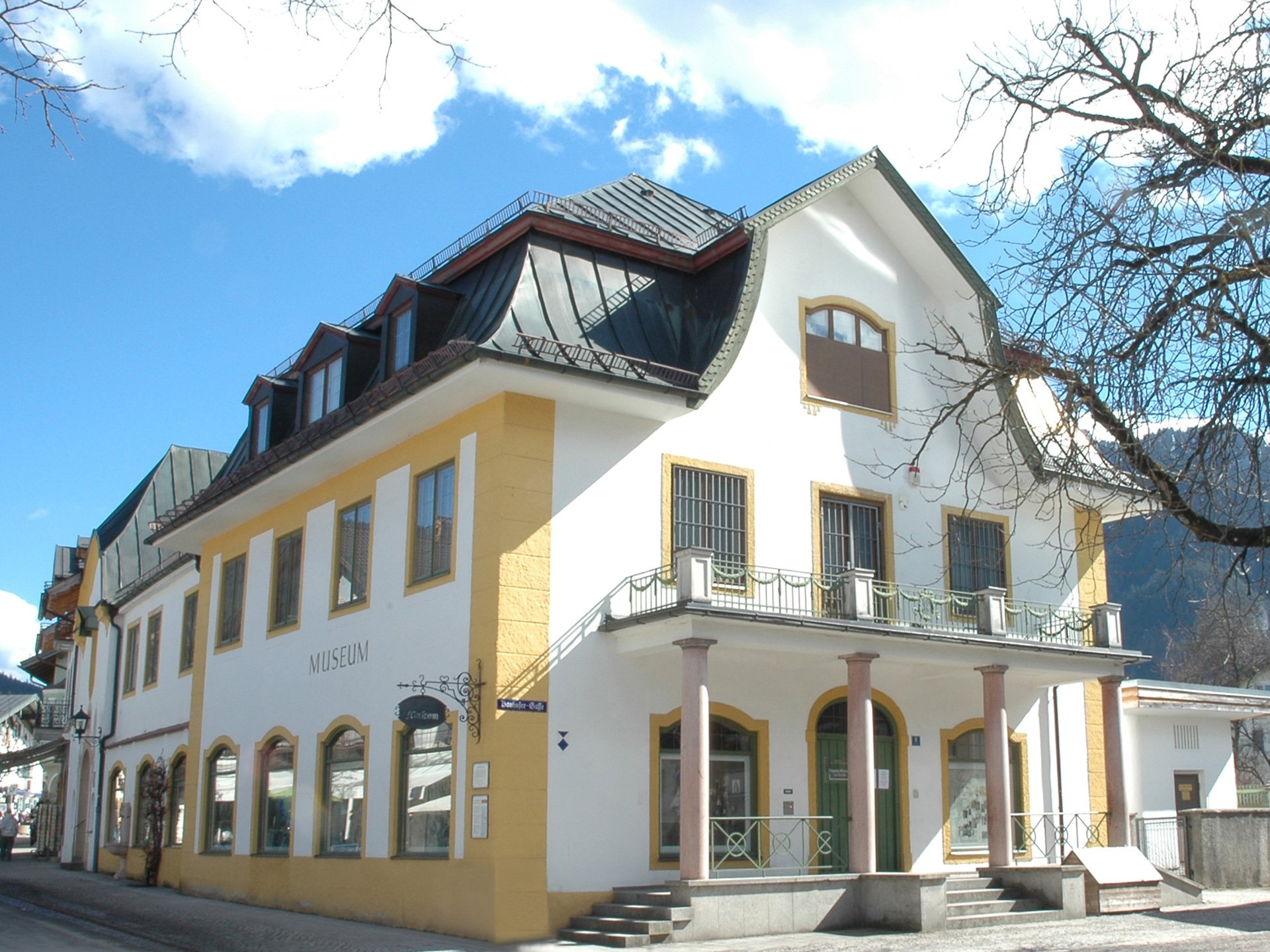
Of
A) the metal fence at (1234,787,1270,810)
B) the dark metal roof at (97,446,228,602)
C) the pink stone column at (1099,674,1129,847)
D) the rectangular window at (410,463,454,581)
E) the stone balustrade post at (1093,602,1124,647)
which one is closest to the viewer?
the rectangular window at (410,463,454,581)

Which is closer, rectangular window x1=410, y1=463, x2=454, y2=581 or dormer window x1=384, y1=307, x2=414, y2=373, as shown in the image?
rectangular window x1=410, y1=463, x2=454, y2=581

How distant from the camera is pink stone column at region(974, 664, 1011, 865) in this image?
18484 millimetres

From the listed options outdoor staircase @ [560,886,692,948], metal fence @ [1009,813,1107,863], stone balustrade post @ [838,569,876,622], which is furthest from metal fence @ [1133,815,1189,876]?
outdoor staircase @ [560,886,692,948]

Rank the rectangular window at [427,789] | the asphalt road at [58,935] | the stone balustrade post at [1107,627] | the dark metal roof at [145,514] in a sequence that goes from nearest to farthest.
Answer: the asphalt road at [58,935]
the rectangular window at [427,789]
the stone balustrade post at [1107,627]
the dark metal roof at [145,514]

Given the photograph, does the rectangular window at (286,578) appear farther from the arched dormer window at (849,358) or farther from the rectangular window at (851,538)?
the arched dormer window at (849,358)

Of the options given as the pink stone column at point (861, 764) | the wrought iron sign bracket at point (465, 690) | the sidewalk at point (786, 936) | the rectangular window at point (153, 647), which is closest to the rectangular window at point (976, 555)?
the pink stone column at point (861, 764)

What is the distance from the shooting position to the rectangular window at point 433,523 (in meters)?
18.2

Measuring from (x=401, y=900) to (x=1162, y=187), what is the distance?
13.7 m

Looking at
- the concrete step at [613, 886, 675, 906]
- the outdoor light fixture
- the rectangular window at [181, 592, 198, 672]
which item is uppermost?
the rectangular window at [181, 592, 198, 672]

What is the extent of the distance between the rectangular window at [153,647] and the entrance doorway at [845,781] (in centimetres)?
1698

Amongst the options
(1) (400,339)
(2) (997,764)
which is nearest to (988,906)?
(2) (997,764)

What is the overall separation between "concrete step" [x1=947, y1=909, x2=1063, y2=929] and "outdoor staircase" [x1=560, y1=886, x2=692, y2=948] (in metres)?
3.61

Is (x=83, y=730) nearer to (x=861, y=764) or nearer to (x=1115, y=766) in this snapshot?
(x=861, y=764)

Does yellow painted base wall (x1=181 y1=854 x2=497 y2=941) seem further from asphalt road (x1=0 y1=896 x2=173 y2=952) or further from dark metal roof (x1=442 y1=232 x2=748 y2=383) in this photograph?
dark metal roof (x1=442 y1=232 x2=748 y2=383)
